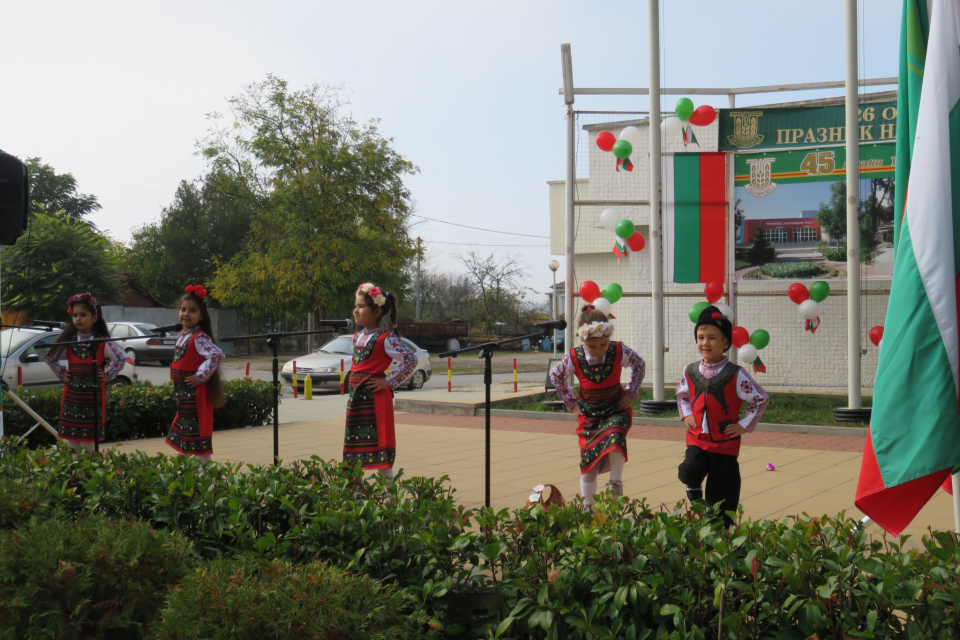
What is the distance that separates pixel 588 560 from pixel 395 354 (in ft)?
10.7

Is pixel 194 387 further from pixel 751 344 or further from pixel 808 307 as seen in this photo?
pixel 808 307

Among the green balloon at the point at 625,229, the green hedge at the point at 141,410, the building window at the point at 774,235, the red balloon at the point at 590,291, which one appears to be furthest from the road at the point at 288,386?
the building window at the point at 774,235

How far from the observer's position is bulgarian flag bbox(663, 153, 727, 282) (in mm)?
12133

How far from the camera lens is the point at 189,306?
6.55 meters

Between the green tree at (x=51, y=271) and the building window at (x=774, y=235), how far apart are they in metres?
24.6

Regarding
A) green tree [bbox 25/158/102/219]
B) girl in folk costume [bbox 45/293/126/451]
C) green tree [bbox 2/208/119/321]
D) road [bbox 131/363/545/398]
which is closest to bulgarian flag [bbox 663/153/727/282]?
girl in folk costume [bbox 45/293/126/451]

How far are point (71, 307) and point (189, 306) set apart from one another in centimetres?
189

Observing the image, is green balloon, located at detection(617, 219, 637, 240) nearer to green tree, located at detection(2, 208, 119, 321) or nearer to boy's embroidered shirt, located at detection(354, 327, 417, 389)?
boy's embroidered shirt, located at detection(354, 327, 417, 389)

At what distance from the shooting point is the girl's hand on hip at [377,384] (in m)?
5.76

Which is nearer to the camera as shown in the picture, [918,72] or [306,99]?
[918,72]

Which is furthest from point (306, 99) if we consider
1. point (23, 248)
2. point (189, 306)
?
point (189, 306)

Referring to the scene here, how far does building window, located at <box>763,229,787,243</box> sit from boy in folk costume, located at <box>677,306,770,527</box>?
362 inches

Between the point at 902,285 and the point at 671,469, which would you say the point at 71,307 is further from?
the point at 902,285

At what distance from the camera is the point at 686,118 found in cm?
1224
